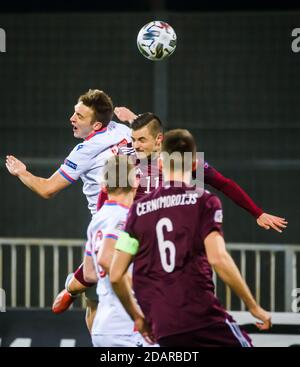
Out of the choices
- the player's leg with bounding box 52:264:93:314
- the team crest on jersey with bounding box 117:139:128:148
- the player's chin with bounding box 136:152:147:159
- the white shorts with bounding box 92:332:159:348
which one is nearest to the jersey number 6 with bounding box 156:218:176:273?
the white shorts with bounding box 92:332:159:348

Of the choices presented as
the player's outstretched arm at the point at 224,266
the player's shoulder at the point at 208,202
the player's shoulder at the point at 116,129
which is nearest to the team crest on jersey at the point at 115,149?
the player's shoulder at the point at 116,129

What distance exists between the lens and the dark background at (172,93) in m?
14.1

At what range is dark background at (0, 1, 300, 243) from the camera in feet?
46.4

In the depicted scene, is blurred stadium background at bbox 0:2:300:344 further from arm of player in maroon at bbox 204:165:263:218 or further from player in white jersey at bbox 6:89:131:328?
arm of player in maroon at bbox 204:165:263:218

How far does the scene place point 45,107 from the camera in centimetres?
1471

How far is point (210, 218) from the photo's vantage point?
4.99 metres

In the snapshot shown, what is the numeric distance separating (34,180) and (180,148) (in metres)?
2.18

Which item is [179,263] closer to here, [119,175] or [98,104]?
[119,175]

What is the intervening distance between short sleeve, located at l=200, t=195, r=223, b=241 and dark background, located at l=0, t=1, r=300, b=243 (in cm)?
893

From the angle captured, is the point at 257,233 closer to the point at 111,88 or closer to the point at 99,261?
the point at 111,88

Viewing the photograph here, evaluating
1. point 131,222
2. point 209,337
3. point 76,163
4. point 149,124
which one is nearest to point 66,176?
point 76,163

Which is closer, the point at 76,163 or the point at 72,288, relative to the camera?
the point at 72,288

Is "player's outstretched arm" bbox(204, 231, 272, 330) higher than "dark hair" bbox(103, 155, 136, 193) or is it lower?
lower

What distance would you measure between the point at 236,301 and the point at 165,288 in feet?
28.3
